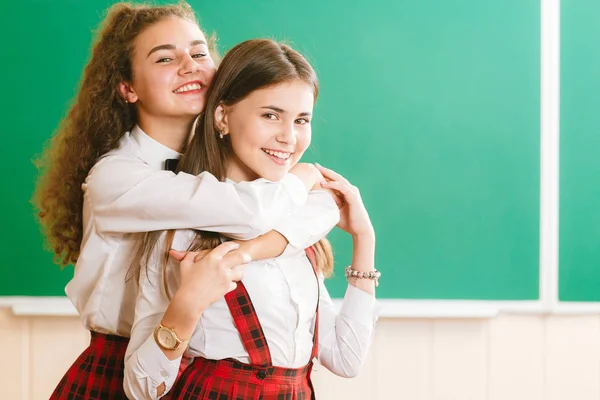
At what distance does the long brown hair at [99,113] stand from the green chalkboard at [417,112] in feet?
2.39

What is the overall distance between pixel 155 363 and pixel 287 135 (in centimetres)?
49

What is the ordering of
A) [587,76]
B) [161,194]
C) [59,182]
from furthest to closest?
1. [587,76]
2. [59,182]
3. [161,194]

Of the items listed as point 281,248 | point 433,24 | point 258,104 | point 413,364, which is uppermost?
point 433,24

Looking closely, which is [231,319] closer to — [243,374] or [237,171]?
[243,374]

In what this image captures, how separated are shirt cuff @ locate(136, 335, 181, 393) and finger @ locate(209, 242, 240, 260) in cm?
18

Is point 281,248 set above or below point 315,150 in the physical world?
below

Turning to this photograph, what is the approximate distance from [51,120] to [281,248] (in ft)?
4.63

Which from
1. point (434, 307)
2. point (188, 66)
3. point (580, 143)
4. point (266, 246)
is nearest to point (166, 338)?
point (266, 246)

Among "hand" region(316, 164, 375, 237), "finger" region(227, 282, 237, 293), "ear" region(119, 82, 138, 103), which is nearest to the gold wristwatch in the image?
"finger" region(227, 282, 237, 293)

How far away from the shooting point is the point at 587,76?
2.35 meters

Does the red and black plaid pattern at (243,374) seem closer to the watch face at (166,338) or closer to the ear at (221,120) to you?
→ the watch face at (166,338)

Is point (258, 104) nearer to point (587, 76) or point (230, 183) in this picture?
point (230, 183)

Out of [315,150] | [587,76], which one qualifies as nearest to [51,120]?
[315,150]

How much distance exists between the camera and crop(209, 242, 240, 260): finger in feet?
4.07
